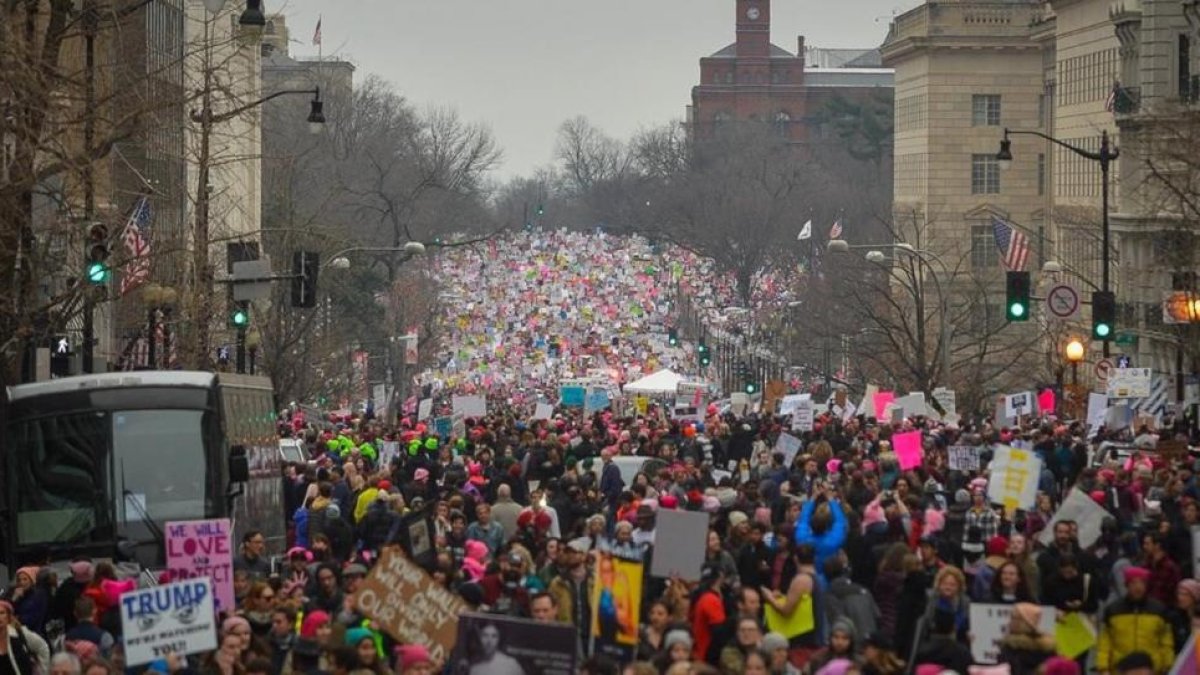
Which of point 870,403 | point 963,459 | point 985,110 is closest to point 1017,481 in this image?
point 963,459

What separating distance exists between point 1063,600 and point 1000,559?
4.07 ft

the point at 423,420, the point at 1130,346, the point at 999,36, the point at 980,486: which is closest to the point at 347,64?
the point at 999,36

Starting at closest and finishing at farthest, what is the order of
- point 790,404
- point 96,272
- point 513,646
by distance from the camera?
point 513,646, point 96,272, point 790,404

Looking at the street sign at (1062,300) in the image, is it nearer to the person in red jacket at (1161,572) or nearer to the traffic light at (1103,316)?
the traffic light at (1103,316)

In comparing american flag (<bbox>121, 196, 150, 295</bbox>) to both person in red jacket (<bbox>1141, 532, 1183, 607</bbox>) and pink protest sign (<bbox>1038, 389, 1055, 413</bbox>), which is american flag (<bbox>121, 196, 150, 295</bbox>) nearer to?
person in red jacket (<bbox>1141, 532, 1183, 607</bbox>)

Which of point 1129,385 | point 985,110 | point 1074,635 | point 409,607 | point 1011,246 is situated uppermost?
point 985,110

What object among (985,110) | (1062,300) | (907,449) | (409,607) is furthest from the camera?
(985,110)

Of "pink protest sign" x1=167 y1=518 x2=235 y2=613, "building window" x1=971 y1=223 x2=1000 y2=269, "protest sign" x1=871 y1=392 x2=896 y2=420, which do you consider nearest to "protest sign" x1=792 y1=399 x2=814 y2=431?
"protest sign" x1=871 y1=392 x2=896 y2=420

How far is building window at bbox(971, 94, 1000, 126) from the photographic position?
113 meters

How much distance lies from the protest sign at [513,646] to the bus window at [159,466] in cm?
1079

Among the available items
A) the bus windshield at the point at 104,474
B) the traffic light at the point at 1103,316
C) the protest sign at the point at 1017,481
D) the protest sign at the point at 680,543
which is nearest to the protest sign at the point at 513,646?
the protest sign at the point at 680,543

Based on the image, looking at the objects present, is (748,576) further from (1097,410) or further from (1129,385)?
(1129,385)

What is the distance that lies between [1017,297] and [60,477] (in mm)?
24812

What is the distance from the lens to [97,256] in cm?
2981
